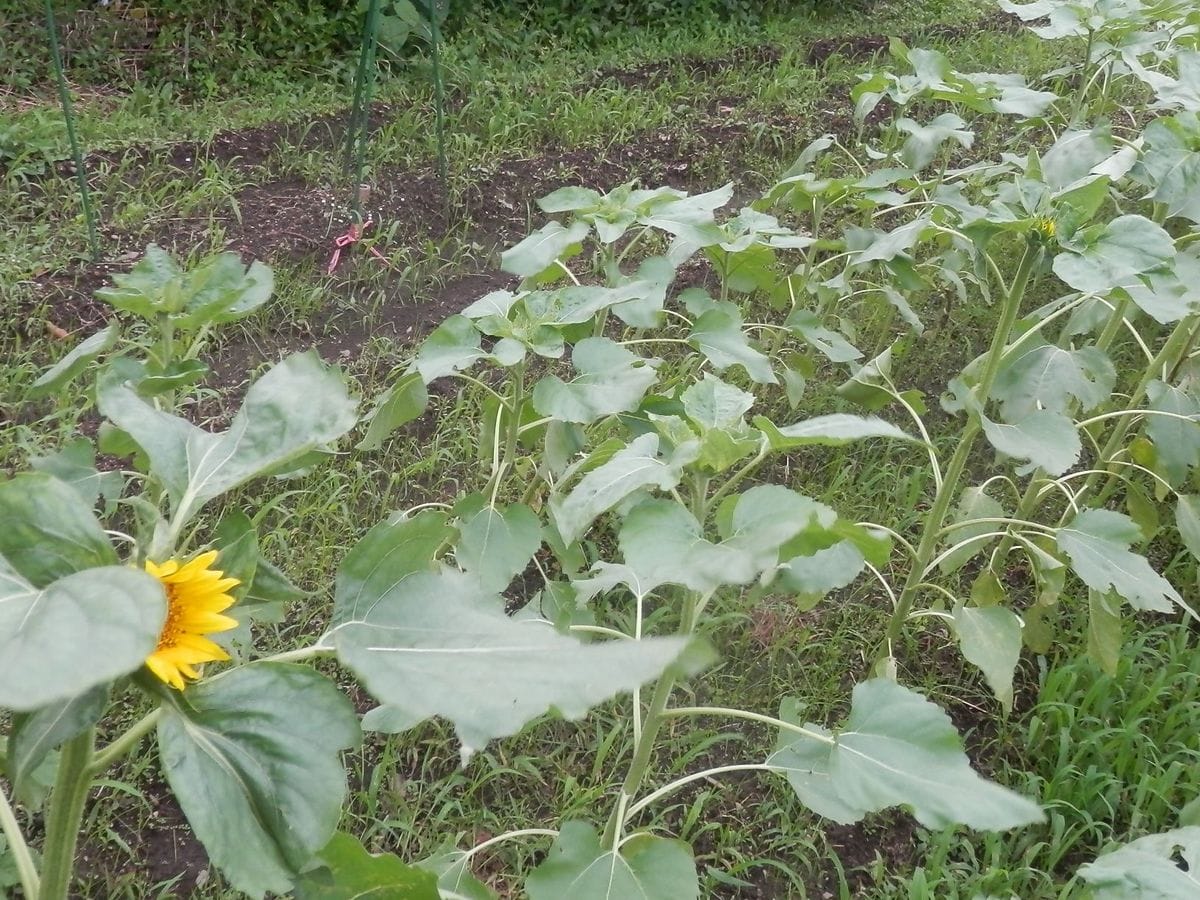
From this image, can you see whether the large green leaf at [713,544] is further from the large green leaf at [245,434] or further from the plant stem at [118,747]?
the plant stem at [118,747]

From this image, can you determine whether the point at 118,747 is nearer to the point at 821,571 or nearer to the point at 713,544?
the point at 713,544

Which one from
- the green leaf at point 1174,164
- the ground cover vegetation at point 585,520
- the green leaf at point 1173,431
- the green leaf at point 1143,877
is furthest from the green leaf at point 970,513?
the green leaf at point 1143,877

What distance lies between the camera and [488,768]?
1952 millimetres

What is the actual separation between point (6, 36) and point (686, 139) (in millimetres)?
3035

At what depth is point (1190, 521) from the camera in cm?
216

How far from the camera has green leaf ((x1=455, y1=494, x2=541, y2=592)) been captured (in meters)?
1.74

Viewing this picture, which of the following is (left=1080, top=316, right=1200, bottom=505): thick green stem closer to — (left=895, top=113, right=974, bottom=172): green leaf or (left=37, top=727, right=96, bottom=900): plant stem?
(left=895, top=113, right=974, bottom=172): green leaf

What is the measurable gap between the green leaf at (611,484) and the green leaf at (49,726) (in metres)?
0.64

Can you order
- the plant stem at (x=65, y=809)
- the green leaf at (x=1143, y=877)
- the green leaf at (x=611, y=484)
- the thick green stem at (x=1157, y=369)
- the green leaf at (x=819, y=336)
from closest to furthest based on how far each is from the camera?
1. the plant stem at (x=65, y=809)
2. the green leaf at (x=1143, y=877)
3. the green leaf at (x=611, y=484)
4. the thick green stem at (x=1157, y=369)
5. the green leaf at (x=819, y=336)

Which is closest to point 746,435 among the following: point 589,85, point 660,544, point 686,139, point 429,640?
point 660,544

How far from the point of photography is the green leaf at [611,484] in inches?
48.9

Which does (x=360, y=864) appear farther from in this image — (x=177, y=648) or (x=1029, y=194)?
(x=1029, y=194)

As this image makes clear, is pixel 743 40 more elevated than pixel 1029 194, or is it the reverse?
pixel 1029 194

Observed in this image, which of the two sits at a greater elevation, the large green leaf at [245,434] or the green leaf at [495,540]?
the large green leaf at [245,434]
